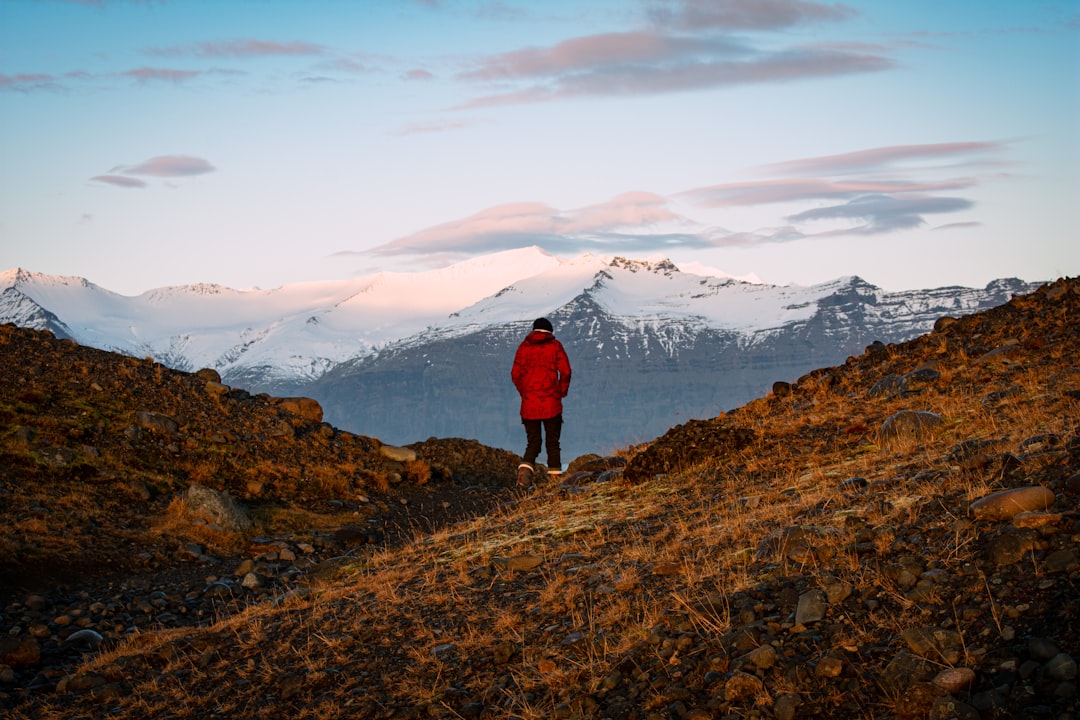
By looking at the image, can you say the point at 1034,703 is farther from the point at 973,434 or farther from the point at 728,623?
the point at 973,434

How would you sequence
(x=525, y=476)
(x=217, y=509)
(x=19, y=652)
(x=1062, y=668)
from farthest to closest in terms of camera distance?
(x=525, y=476) → (x=217, y=509) → (x=19, y=652) → (x=1062, y=668)

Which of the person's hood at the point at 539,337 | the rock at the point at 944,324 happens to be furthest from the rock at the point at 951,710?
the rock at the point at 944,324

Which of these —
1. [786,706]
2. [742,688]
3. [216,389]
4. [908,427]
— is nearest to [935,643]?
[786,706]

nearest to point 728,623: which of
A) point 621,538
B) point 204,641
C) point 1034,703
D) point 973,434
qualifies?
point 1034,703

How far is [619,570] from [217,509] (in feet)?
Result: 32.5

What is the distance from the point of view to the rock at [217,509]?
1644 cm

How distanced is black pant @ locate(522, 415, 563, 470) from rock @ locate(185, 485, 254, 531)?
5209 millimetres

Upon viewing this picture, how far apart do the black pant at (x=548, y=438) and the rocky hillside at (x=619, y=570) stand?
1.03 meters

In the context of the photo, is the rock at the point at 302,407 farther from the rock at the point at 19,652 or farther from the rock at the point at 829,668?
the rock at the point at 829,668

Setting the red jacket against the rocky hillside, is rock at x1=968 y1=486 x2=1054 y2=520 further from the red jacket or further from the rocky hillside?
the red jacket

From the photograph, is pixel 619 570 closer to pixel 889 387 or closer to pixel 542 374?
pixel 542 374

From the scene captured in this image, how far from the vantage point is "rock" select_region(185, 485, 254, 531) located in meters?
16.4

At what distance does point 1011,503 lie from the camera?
23.0 ft

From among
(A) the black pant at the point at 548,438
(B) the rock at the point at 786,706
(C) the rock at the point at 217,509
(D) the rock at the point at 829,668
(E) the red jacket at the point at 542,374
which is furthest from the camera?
(A) the black pant at the point at 548,438
